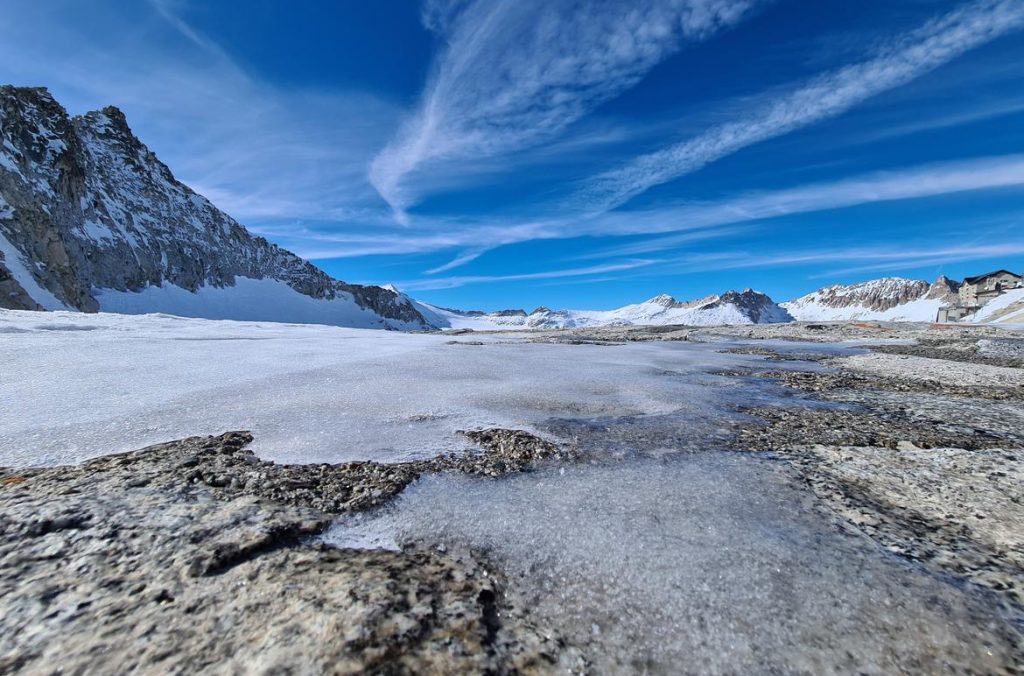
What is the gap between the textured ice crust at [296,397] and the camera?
153 inches

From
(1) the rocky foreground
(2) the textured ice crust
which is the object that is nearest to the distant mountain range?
(2) the textured ice crust

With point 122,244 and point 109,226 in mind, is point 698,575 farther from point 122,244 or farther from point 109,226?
point 109,226

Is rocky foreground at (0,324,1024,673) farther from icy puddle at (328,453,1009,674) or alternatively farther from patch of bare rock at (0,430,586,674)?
icy puddle at (328,453,1009,674)

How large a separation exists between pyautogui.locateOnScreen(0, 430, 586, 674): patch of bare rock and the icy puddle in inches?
8.7

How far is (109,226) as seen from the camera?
102 metres

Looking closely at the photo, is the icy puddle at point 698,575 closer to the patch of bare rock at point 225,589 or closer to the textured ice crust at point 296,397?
the patch of bare rock at point 225,589

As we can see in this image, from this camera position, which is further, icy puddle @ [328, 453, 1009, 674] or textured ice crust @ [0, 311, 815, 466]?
textured ice crust @ [0, 311, 815, 466]

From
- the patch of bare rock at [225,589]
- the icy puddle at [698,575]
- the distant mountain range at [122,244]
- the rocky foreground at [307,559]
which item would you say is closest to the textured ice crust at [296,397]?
the rocky foreground at [307,559]

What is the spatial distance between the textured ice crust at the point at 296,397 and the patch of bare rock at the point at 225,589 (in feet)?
2.94

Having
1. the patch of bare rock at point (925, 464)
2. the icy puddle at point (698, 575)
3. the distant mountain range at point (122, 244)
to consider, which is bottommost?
the icy puddle at point (698, 575)

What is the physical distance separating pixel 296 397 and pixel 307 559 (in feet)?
11.7

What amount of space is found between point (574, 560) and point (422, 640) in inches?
36.9

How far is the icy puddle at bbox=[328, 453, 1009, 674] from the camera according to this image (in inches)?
69.1

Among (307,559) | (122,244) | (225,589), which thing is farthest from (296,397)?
(122,244)
